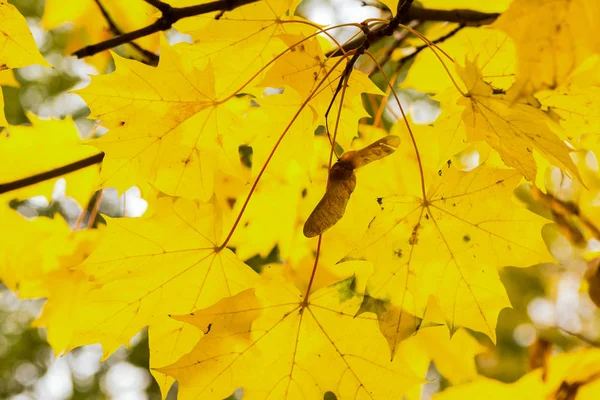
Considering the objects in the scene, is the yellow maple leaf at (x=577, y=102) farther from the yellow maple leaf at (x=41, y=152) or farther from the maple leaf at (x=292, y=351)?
the yellow maple leaf at (x=41, y=152)

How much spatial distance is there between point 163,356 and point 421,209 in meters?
0.53

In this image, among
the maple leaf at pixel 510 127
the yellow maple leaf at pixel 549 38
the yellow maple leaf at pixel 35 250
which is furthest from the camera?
the yellow maple leaf at pixel 35 250

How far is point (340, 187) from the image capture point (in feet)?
2.67

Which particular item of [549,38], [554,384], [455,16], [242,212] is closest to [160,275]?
[242,212]

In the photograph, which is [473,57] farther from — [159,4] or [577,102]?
[159,4]

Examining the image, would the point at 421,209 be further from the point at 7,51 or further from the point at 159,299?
the point at 7,51

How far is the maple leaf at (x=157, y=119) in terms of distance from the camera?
3.23ft

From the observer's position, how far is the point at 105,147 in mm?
977

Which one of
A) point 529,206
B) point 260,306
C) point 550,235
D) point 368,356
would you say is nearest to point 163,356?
point 260,306

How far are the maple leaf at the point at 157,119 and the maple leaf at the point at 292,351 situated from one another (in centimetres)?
24

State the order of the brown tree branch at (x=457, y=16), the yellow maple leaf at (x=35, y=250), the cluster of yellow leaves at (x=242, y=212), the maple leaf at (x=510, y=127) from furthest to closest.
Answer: the yellow maple leaf at (x=35, y=250)
the brown tree branch at (x=457, y=16)
the cluster of yellow leaves at (x=242, y=212)
the maple leaf at (x=510, y=127)

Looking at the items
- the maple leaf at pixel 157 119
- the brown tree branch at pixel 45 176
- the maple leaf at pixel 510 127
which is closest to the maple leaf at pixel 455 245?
the maple leaf at pixel 510 127

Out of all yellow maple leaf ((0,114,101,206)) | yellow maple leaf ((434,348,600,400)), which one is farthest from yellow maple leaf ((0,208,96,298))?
yellow maple leaf ((434,348,600,400))

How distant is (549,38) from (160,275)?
0.74m
